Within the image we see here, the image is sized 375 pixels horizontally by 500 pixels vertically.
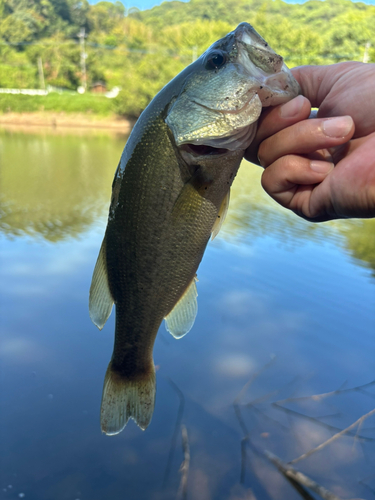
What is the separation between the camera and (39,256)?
8.55 m

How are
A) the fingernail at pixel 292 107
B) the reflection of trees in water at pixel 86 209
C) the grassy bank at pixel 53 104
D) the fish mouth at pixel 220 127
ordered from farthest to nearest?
the grassy bank at pixel 53 104, the reflection of trees in water at pixel 86 209, the fingernail at pixel 292 107, the fish mouth at pixel 220 127

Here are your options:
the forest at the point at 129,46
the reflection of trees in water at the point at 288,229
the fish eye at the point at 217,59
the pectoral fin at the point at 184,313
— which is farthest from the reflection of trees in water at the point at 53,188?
the forest at the point at 129,46

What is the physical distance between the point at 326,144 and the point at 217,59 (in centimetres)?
59

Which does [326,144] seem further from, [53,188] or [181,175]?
[53,188]

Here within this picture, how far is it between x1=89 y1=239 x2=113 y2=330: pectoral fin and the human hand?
95cm

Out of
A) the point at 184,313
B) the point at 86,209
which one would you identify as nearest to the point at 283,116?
the point at 184,313

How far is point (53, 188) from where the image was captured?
48.5 feet

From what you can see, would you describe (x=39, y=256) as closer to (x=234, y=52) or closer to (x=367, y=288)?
(x=367, y=288)

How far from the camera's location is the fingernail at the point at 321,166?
6.64 feet

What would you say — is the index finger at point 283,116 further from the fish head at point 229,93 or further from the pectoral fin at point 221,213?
the pectoral fin at point 221,213

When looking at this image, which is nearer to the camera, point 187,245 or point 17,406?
point 187,245

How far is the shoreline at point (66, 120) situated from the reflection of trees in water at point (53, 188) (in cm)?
1932

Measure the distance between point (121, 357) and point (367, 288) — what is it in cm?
690

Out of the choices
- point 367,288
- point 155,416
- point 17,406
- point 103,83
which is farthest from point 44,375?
point 103,83
